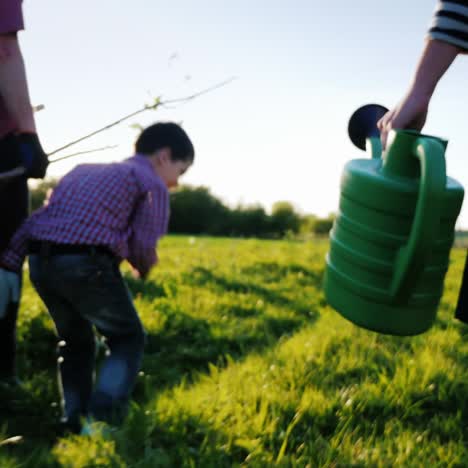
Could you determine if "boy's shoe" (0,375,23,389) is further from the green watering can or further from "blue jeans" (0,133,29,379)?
the green watering can

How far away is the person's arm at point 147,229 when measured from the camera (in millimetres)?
2629

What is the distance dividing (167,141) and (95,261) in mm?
693

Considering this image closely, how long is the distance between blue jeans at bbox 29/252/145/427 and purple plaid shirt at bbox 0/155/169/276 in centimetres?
9

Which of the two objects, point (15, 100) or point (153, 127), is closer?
point (15, 100)

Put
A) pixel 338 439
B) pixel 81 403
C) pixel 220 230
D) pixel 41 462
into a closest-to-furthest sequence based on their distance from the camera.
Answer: pixel 41 462 < pixel 338 439 < pixel 81 403 < pixel 220 230

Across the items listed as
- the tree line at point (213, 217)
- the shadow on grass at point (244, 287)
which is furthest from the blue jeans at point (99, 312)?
the tree line at point (213, 217)

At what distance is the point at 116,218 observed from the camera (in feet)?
8.49

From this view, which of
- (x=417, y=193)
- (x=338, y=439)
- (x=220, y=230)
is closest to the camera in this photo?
(x=417, y=193)

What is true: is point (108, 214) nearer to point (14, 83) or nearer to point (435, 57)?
point (14, 83)

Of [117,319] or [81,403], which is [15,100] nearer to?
[117,319]

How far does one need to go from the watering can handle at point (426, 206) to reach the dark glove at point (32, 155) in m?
1.47

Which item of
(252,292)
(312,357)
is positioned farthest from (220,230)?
(312,357)

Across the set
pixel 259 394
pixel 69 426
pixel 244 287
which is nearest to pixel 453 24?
pixel 259 394

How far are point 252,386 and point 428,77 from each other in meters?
1.51
